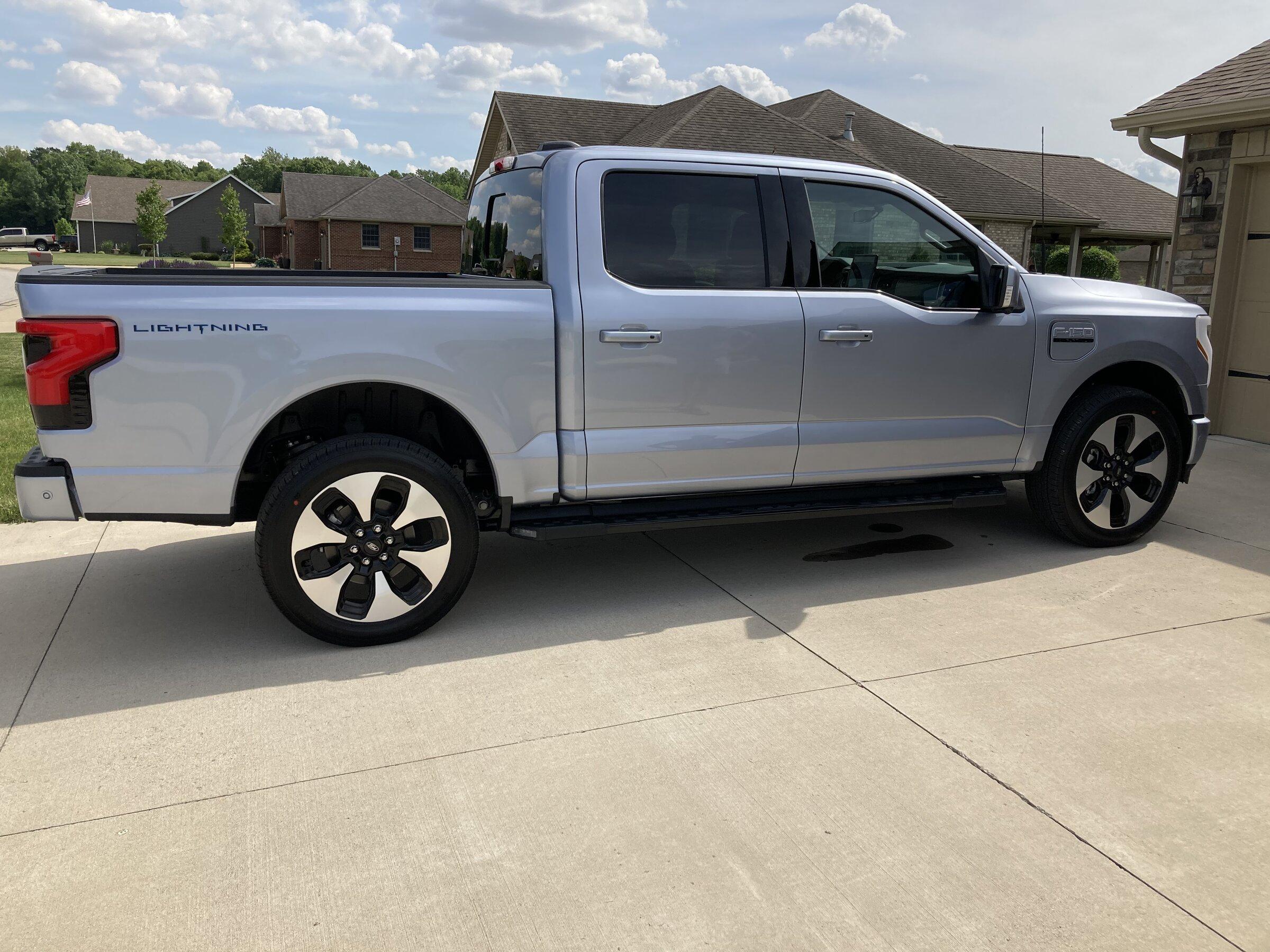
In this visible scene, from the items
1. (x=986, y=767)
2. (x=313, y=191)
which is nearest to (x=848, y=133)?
(x=986, y=767)

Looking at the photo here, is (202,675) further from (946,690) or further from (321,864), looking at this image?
(946,690)

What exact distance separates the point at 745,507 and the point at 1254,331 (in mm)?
6876

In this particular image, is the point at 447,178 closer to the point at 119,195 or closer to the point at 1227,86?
the point at 119,195

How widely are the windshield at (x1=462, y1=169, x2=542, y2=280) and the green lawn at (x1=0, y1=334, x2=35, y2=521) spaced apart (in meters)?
2.90

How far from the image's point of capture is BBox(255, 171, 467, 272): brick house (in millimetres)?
51625

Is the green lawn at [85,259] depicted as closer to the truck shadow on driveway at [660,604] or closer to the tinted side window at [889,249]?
the truck shadow on driveway at [660,604]

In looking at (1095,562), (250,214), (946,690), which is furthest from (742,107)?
(250,214)

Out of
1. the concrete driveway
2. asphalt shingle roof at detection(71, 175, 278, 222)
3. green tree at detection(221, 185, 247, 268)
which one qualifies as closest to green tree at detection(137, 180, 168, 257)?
green tree at detection(221, 185, 247, 268)

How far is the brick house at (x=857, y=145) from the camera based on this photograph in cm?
2431

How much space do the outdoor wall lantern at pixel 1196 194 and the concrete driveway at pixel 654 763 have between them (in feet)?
17.8

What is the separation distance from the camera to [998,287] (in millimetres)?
5035

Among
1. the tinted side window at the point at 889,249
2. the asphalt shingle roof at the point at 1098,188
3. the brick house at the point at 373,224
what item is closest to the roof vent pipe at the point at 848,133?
the asphalt shingle roof at the point at 1098,188

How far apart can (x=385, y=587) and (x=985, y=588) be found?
3.00 m

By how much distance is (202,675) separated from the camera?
13.4ft
